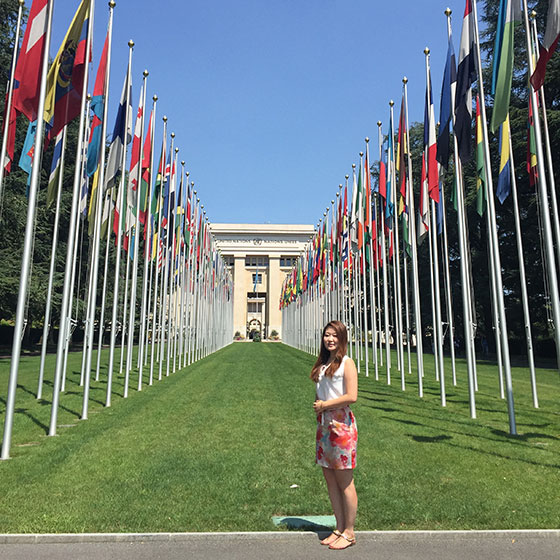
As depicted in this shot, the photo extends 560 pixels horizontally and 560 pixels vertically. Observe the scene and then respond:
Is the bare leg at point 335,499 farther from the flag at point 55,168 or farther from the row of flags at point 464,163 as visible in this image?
the flag at point 55,168

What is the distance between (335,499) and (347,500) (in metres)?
0.17

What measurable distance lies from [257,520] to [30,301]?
26729 mm

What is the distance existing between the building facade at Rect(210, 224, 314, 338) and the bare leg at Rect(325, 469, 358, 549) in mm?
92676

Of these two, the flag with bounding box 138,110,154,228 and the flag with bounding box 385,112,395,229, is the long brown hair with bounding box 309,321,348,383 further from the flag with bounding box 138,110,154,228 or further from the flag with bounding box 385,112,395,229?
the flag with bounding box 385,112,395,229

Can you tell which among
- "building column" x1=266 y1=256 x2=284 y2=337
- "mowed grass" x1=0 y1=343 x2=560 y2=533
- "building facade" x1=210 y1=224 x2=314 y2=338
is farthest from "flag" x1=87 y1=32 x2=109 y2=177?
"building column" x1=266 y1=256 x2=284 y2=337

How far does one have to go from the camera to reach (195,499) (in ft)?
20.2

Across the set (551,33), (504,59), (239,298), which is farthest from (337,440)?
(239,298)

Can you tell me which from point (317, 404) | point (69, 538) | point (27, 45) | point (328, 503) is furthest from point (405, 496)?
point (27, 45)

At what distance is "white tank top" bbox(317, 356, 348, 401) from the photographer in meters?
4.76

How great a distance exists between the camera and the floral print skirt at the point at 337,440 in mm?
4641

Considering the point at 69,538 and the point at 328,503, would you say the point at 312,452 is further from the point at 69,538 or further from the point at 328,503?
the point at 69,538

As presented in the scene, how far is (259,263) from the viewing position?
109m

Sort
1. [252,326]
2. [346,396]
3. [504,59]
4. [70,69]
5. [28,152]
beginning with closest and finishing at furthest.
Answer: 1. [346,396]
2. [504,59]
3. [70,69]
4. [28,152]
5. [252,326]

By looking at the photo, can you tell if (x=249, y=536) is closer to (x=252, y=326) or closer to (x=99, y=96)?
(x=99, y=96)
